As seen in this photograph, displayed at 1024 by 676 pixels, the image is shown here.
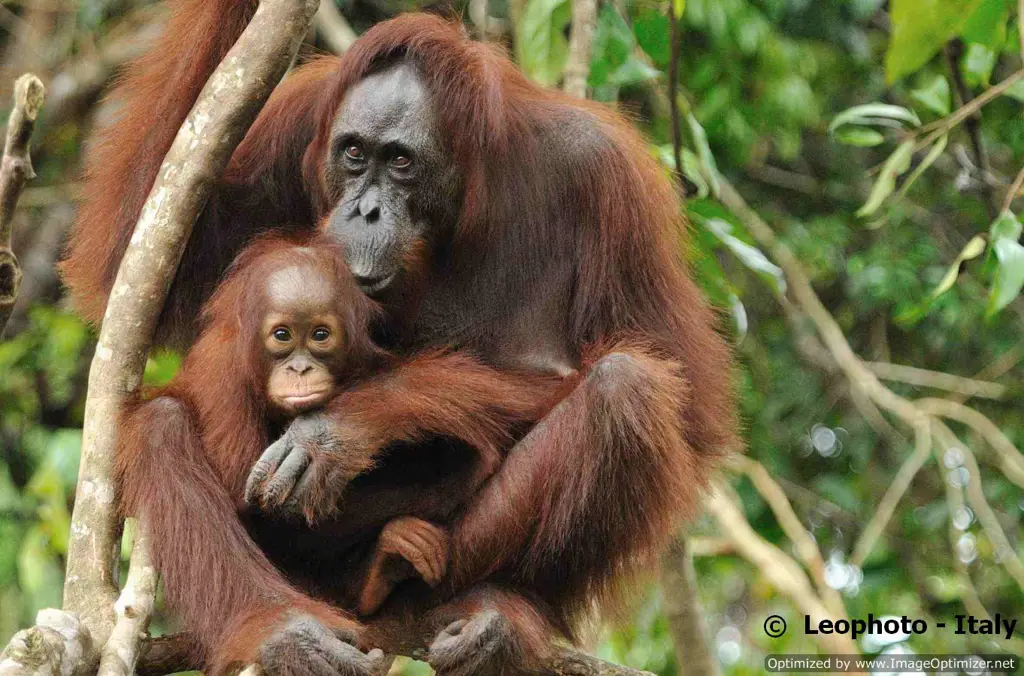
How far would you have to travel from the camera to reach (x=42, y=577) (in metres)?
5.41

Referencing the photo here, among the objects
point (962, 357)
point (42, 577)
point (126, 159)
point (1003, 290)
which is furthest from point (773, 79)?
point (42, 577)

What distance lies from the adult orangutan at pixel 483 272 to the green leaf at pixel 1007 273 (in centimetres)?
87

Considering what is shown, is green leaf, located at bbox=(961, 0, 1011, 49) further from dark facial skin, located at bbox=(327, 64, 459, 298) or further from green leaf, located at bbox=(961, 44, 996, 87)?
dark facial skin, located at bbox=(327, 64, 459, 298)

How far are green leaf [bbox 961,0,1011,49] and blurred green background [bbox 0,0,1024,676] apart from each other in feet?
6.85

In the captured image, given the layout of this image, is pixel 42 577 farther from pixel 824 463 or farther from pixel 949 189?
pixel 949 189

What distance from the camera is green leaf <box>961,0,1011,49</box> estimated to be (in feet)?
12.0

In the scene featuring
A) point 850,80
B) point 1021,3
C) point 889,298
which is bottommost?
point 889,298

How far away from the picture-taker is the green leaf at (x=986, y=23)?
3.67 m

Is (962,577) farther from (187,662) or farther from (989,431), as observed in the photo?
(187,662)

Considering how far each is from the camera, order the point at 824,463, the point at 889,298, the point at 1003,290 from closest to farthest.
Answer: the point at 1003,290 < the point at 889,298 < the point at 824,463

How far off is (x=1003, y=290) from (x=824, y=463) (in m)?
4.92

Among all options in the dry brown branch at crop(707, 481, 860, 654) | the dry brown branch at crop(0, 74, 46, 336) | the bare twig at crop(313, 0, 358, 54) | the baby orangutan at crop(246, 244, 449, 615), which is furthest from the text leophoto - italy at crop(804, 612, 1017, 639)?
the dry brown branch at crop(0, 74, 46, 336)

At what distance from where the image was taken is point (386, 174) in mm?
3598

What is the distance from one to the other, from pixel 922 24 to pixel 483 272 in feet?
4.74
